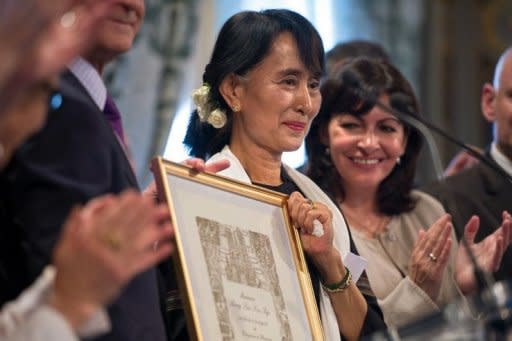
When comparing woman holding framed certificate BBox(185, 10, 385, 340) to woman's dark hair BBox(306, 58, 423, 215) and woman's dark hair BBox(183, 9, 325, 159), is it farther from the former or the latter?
woman's dark hair BBox(306, 58, 423, 215)

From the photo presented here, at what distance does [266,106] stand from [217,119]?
14cm

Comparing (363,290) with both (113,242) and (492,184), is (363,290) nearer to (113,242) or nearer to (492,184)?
(492,184)

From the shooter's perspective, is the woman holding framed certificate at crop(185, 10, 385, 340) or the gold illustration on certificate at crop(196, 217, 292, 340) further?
the woman holding framed certificate at crop(185, 10, 385, 340)

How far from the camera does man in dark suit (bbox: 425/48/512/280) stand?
388 cm

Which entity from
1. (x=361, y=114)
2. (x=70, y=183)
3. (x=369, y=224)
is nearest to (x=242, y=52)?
(x=361, y=114)

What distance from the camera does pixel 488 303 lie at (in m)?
→ 2.01

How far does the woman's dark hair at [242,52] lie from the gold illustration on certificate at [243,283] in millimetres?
443

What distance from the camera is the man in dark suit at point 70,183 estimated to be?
216 cm

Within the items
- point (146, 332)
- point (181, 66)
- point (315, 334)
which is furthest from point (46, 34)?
point (181, 66)

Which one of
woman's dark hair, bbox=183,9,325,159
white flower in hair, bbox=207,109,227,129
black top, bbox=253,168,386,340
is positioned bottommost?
black top, bbox=253,168,386,340

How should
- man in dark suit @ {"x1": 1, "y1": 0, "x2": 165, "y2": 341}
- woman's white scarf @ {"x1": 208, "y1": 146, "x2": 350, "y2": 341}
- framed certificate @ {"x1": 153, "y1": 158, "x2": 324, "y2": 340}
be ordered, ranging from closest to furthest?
man in dark suit @ {"x1": 1, "y1": 0, "x2": 165, "y2": 341}
framed certificate @ {"x1": 153, "y1": 158, "x2": 324, "y2": 340}
woman's white scarf @ {"x1": 208, "y1": 146, "x2": 350, "y2": 341}

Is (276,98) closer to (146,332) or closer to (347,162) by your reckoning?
(347,162)

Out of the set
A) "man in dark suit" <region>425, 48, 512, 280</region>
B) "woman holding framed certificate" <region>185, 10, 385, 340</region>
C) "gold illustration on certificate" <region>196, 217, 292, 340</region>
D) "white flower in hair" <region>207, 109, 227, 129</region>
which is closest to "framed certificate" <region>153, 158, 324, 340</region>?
"gold illustration on certificate" <region>196, 217, 292, 340</region>

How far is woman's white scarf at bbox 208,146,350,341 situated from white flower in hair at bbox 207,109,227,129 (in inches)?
2.6
